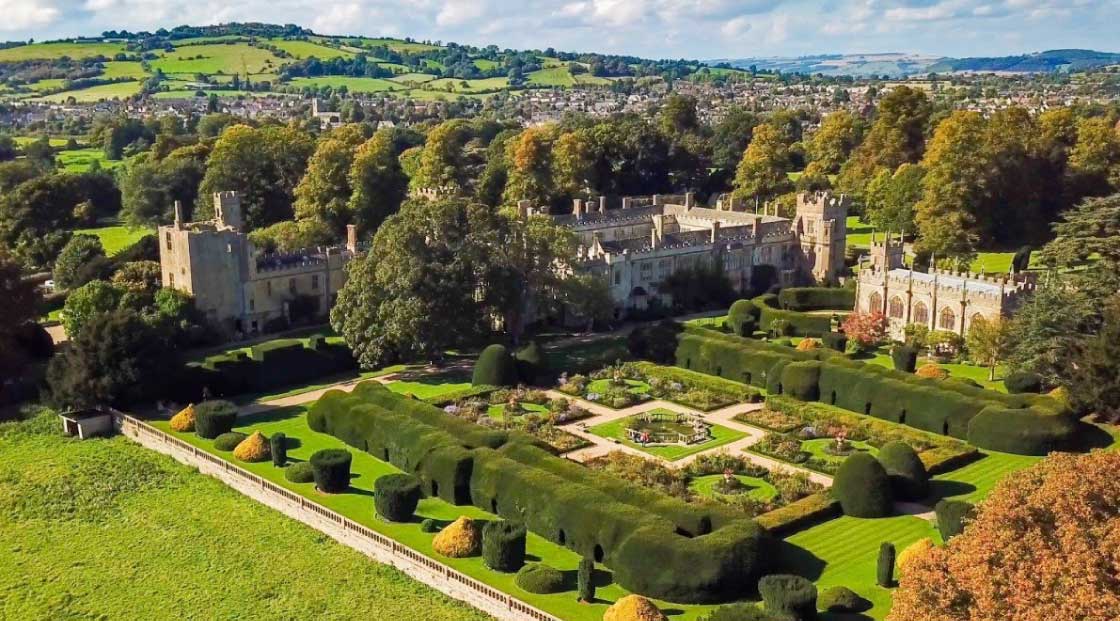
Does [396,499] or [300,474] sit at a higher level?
[396,499]

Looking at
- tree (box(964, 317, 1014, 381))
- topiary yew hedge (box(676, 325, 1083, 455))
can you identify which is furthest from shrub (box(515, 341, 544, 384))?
tree (box(964, 317, 1014, 381))

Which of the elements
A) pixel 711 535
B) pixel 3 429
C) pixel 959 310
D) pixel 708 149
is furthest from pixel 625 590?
pixel 708 149

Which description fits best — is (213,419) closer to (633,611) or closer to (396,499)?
(396,499)

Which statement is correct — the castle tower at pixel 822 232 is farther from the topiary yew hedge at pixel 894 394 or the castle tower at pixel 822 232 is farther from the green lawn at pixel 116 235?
the green lawn at pixel 116 235

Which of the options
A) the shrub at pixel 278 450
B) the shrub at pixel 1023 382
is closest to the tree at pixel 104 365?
the shrub at pixel 278 450

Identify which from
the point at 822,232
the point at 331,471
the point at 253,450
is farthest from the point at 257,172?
the point at 331,471

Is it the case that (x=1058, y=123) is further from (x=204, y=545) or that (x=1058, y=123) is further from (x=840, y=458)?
(x=204, y=545)
